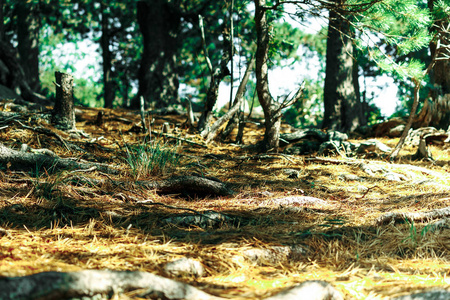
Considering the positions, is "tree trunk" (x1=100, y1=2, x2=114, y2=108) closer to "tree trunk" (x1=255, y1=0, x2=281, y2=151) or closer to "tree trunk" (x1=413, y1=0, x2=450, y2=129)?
"tree trunk" (x1=255, y1=0, x2=281, y2=151)

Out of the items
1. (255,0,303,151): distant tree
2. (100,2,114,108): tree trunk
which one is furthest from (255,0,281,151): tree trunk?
(100,2,114,108): tree trunk

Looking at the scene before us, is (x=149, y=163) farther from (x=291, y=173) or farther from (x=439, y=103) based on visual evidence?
(x=439, y=103)

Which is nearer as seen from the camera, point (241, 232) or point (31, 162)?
point (241, 232)

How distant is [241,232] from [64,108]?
12.8 ft

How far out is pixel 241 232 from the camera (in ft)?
7.02

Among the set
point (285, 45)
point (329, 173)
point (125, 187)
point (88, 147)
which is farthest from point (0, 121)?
point (285, 45)

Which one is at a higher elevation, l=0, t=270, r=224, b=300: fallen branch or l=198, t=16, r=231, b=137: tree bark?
l=198, t=16, r=231, b=137: tree bark

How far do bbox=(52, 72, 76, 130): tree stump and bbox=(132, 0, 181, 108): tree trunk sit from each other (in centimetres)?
505

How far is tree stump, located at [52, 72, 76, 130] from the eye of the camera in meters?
5.01

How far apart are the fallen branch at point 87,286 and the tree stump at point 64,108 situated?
13.8ft

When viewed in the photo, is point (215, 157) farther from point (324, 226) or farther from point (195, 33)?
point (195, 33)

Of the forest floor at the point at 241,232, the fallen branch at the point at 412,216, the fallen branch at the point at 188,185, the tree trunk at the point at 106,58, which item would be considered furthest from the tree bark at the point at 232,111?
the tree trunk at the point at 106,58

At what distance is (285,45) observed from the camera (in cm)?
691

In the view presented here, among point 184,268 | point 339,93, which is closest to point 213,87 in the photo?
point 339,93
